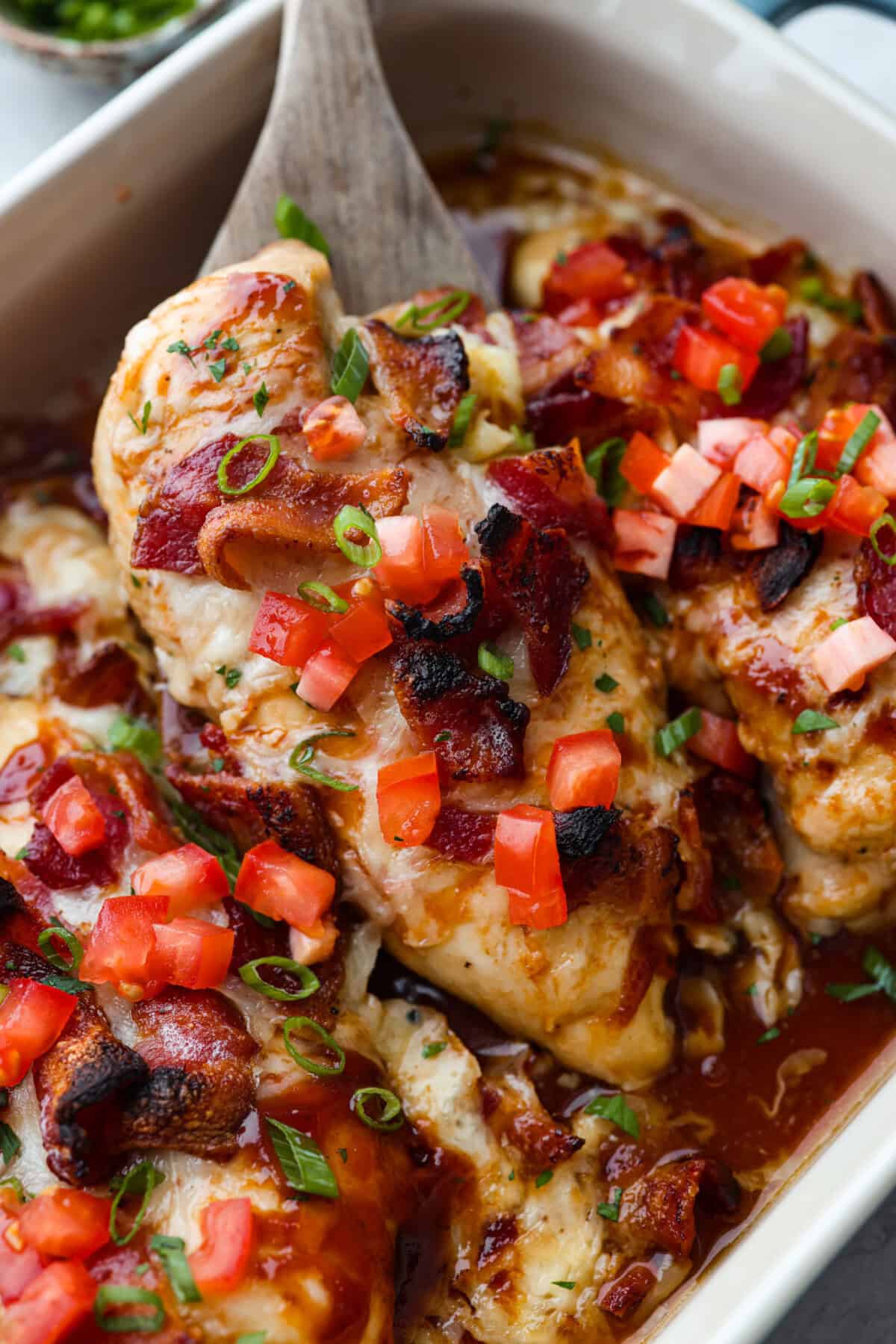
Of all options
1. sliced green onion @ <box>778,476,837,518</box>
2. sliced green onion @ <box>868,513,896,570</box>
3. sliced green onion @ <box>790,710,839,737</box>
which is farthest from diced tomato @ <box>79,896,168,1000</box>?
sliced green onion @ <box>868,513,896,570</box>

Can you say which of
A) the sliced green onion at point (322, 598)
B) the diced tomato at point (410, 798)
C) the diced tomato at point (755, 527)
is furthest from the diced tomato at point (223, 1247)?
the diced tomato at point (755, 527)

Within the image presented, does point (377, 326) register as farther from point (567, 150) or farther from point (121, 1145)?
point (121, 1145)

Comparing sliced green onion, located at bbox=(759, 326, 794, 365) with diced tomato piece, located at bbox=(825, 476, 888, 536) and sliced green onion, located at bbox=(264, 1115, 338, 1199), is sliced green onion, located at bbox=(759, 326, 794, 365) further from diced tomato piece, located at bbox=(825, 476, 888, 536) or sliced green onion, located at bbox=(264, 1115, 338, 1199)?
sliced green onion, located at bbox=(264, 1115, 338, 1199)

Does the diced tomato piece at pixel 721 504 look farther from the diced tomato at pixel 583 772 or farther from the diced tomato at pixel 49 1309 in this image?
the diced tomato at pixel 49 1309

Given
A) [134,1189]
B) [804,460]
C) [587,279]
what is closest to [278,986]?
[134,1189]

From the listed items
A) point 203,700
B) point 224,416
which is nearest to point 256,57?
point 224,416

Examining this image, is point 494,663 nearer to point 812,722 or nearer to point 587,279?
point 812,722

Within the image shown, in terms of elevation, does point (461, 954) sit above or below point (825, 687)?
Result: below
